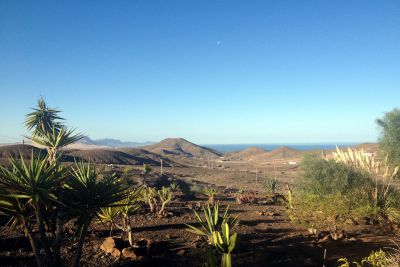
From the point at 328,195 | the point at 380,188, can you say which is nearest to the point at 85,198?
the point at 328,195

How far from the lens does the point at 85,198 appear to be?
7.43 m

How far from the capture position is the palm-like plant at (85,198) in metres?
7.31

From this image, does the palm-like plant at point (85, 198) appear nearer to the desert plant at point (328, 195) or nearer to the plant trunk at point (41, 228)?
the plant trunk at point (41, 228)

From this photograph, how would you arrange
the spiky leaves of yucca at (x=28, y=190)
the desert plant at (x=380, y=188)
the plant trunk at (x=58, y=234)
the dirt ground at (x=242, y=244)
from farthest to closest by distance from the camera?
the desert plant at (x=380, y=188), the dirt ground at (x=242, y=244), the plant trunk at (x=58, y=234), the spiky leaves of yucca at (x=28, y=190)

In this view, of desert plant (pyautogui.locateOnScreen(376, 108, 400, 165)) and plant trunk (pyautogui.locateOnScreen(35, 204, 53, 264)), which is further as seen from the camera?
Result: desert plant (pyautogui.locateOnScreen(376, 108, 400, 165))

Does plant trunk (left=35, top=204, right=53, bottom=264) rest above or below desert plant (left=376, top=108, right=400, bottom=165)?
below

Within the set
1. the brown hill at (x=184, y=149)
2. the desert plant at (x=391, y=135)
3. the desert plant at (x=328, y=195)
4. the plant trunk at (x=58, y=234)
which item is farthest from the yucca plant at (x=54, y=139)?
the brown hill at (x=184, y=149)

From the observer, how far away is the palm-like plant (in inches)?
288

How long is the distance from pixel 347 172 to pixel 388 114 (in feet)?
25.1

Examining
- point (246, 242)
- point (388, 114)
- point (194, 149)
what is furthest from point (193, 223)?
point (194, 149)

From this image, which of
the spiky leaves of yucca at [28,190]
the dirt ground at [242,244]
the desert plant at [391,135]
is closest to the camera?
the spiky leaves of yucca at [28,190]

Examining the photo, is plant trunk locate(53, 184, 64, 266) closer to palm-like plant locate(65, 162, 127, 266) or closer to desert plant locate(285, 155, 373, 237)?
palm-like plant locate(65, 162, 127, 266)

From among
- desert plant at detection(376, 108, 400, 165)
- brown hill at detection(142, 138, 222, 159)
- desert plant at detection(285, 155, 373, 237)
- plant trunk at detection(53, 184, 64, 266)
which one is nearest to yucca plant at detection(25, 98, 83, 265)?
plant trunk at detection(53, 184, 64, 266)

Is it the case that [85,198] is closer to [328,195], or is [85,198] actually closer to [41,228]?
[41,228]
